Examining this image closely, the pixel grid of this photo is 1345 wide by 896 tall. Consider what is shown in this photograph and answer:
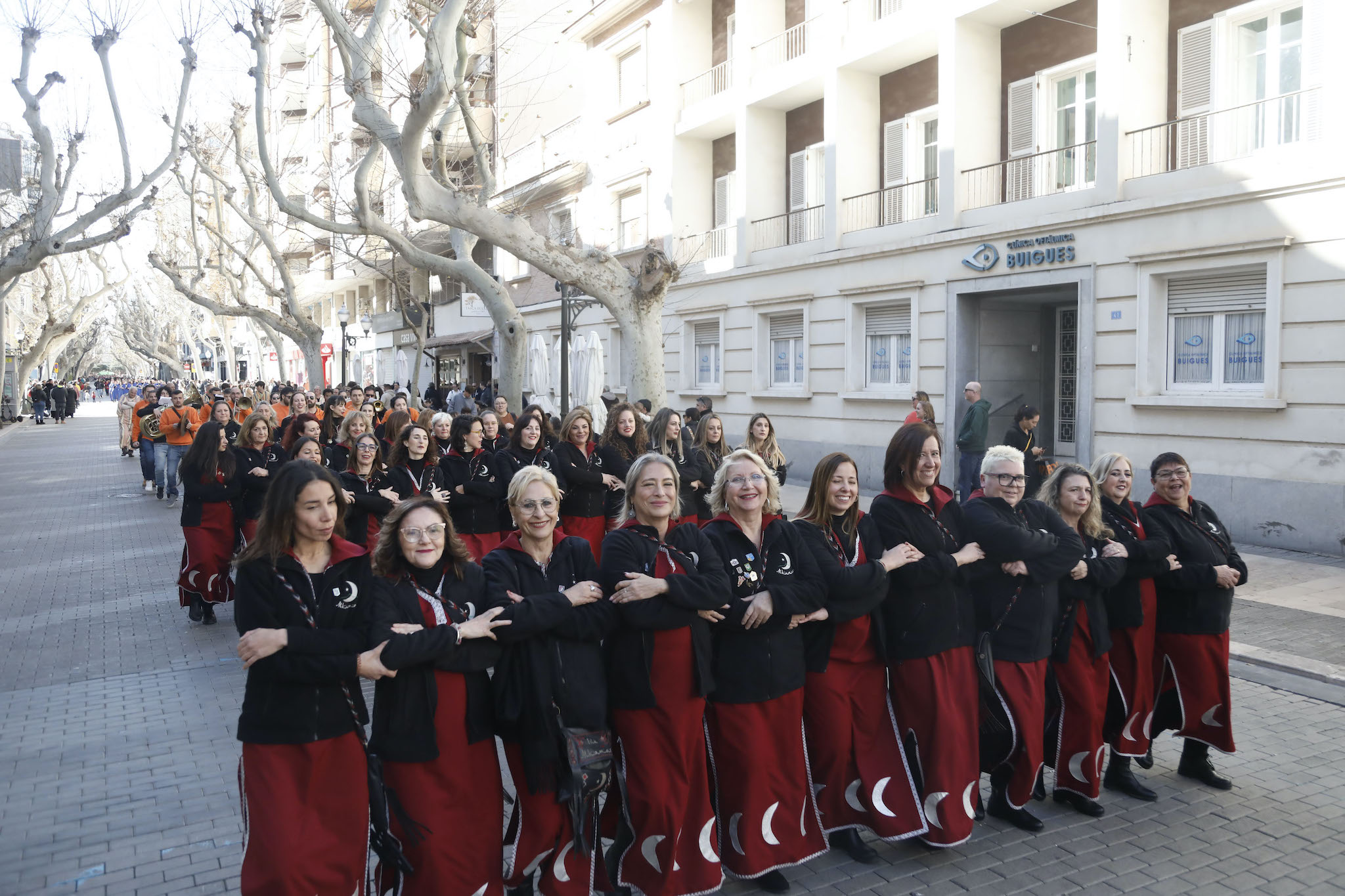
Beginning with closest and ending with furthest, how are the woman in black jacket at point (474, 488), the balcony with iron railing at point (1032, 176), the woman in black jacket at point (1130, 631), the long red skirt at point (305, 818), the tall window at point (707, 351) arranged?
the long red skirt at point (305, 818)
the woman in black jacket at point (1130, 631)
the woman in black jacket at point (474, 488)
the balcony with iron railing at point (1032, 176)
the tall window at point (707, 351)

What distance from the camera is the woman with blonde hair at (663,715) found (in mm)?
4004

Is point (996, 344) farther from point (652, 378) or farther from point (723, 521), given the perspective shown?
point (723, 521)

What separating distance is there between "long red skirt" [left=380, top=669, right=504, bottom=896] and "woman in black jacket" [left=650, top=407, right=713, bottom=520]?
5.21m

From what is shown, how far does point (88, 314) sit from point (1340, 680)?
6389 centimetres

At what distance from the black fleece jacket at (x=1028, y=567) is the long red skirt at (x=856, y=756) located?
61 centimetres

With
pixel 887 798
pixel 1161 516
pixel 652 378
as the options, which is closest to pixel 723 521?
pixel 887 798

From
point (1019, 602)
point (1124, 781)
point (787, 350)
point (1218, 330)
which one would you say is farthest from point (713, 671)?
point (787, 350)

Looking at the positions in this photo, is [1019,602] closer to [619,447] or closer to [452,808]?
[452,808]

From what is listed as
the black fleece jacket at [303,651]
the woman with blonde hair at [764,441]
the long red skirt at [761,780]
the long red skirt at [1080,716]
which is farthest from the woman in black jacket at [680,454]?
the black fleece jacket at [303,651]

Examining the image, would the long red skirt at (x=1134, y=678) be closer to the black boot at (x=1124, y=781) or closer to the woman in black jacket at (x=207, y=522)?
the black boot at (x=1124, y=781)

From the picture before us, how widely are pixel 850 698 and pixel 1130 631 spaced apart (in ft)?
5.04

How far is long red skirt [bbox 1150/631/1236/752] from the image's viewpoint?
5.05 meters

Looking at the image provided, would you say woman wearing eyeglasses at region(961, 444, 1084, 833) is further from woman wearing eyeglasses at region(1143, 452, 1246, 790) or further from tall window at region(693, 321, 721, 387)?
tall window at region(693, 321, 721, 387)

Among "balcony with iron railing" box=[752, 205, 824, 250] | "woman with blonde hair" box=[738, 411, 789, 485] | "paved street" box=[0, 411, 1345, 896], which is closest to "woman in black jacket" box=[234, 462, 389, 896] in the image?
"paved street" box=[0, 411, 1345, 896]
